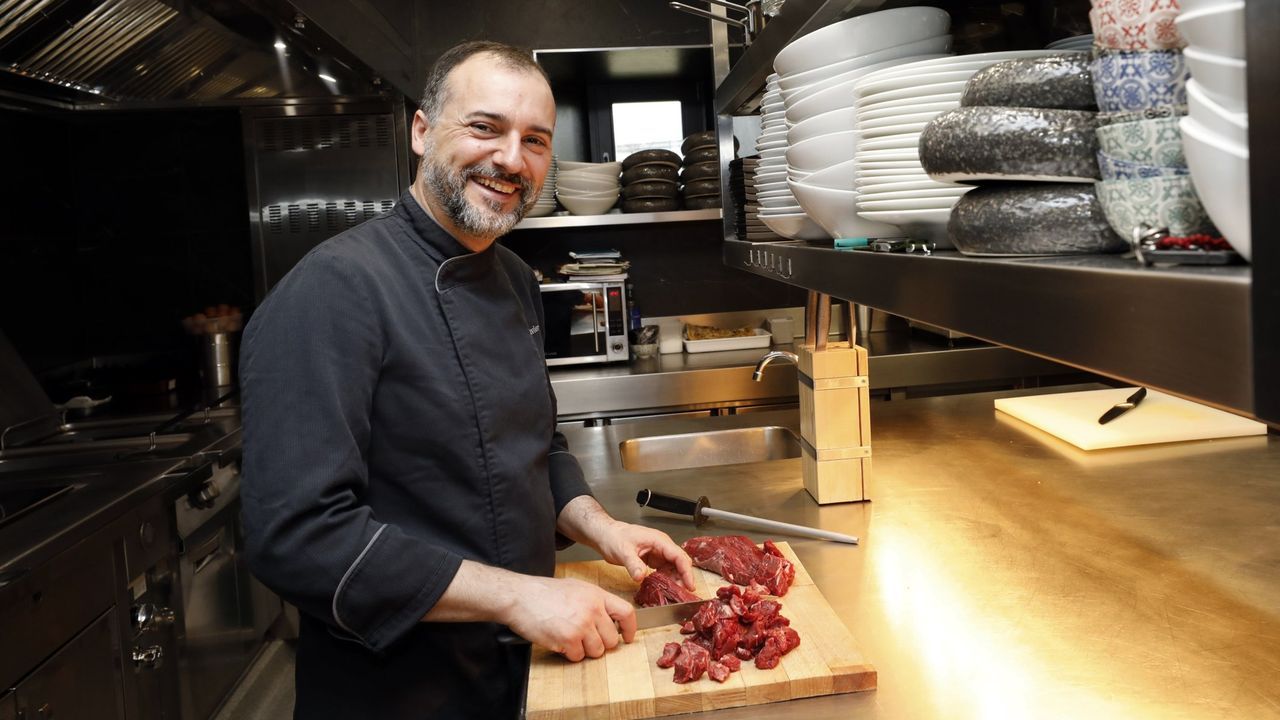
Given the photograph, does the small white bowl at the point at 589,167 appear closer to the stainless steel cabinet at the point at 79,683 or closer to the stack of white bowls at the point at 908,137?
the stainless steel cabinet at the point at 79,683

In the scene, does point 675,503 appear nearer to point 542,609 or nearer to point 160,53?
point 542,609

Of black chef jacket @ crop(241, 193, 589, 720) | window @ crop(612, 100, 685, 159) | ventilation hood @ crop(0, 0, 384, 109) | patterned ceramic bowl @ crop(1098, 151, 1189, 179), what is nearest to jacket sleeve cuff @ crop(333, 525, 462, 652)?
black chef jacket @ crop(241, 193, 589, 720)

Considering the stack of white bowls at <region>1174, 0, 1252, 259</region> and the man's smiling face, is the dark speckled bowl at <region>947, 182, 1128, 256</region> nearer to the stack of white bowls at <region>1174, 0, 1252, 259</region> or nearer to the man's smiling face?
the stack of white bowls at <region>1174, 0, 1252, 259</region>

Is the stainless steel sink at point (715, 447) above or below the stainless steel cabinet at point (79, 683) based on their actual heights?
above

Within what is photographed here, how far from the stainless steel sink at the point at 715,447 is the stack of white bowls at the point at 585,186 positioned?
1.81 m

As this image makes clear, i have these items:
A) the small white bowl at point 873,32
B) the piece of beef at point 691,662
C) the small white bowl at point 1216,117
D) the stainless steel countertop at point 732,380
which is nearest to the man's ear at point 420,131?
the small white bowl at point 873,32

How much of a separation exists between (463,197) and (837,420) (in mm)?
867

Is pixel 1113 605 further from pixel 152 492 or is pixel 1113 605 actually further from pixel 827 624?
pixel 152 492

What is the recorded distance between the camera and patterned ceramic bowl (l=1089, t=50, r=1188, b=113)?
53 centimetres

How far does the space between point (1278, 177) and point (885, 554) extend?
1339mm

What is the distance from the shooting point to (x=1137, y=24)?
0.53 metres

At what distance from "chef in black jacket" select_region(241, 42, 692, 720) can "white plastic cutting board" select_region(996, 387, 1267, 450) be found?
1162 mm

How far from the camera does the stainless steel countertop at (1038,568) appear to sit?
45.0 inches

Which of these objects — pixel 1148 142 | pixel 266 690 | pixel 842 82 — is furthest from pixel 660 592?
pixel 266 690
